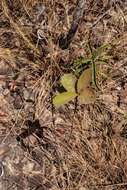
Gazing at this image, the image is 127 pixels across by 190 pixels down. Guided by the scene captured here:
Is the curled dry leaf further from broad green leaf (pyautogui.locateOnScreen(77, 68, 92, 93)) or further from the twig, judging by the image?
the twig

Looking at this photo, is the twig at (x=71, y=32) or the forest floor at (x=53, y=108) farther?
the twig at (x=71, y=32)

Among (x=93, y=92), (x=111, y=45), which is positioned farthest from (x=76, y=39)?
(x=93, y=92)

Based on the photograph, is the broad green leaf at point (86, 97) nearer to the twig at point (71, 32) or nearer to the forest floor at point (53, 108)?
the forest floor at point (53, 108)

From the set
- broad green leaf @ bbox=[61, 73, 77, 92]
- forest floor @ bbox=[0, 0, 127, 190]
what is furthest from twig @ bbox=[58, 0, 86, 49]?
broad green leaf @ bbox=[61, 73, 77, 92]

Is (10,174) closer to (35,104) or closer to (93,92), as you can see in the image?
(35,104)

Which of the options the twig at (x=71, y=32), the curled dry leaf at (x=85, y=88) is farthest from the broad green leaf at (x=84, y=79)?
the twig at (x=71, y=32)
